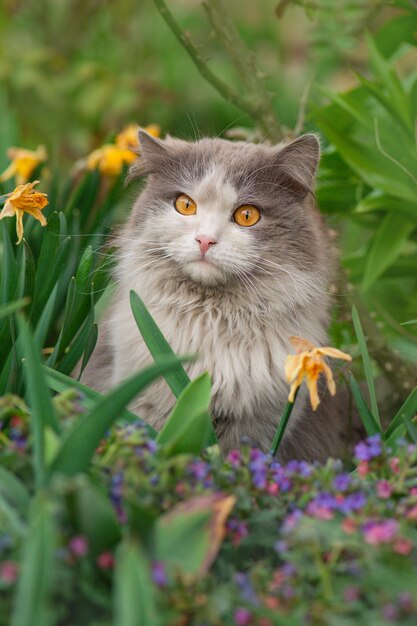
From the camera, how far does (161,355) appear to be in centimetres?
177

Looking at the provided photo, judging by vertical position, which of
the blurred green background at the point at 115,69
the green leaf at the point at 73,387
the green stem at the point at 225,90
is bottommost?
the green leaf at the point at 73,387

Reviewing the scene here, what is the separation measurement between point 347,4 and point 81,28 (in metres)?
3.11

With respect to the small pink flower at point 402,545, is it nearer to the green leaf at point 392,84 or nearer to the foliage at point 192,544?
the foliage at point 192,544

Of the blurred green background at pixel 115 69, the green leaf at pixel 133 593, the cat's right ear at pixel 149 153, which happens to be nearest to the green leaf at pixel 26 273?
the cat's right ear at pixel 149 153

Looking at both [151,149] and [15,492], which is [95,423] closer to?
[15,492]

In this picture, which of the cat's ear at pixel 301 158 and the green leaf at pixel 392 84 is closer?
the cat's ear at pixel 301 158

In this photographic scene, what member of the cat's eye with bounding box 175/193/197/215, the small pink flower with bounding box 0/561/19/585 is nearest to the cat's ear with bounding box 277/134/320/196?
the cat's eye with bounding box 175/193/197/215

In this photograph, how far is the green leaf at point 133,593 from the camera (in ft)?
3.44

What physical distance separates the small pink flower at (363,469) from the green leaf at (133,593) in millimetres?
510

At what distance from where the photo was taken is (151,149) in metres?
2.26

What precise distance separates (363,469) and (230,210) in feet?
2.69

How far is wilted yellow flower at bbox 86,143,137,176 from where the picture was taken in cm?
286

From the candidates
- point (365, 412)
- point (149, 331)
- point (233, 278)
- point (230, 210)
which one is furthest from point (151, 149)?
point (365, 412)

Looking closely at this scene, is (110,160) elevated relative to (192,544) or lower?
elevated
